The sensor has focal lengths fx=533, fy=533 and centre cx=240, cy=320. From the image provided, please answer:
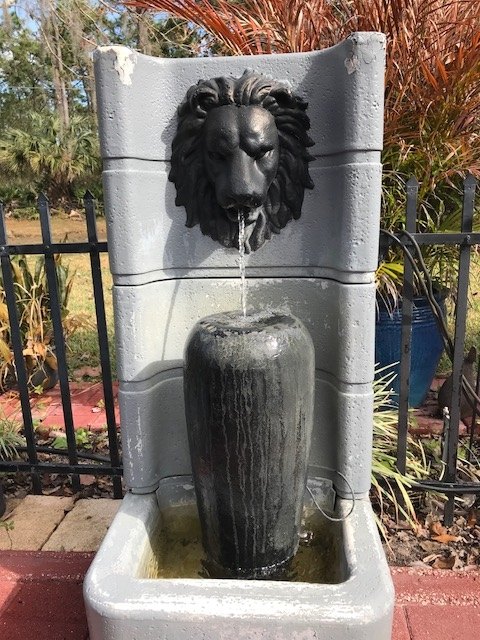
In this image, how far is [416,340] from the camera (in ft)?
11.7

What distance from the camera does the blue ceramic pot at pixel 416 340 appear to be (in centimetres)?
356

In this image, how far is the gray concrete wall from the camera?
179 centimetres

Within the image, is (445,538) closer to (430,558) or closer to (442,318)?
(430,558)

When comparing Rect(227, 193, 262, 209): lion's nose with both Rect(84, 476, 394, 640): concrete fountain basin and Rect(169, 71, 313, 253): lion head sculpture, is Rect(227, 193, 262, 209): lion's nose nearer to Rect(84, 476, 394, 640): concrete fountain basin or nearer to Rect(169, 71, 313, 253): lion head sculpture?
Rect(169, 71, 313, 253): lion head sculpture

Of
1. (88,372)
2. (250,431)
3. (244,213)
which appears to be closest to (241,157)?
(244,213)

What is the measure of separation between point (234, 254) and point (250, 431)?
716 mm

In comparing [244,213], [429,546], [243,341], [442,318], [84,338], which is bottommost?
[429,546]

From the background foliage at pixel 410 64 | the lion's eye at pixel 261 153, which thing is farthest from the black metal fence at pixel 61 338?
the background foliage at pixel 410 64

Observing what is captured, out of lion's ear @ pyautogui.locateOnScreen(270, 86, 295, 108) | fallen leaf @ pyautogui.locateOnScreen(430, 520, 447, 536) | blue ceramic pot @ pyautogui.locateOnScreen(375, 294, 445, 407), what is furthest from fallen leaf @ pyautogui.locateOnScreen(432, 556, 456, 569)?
lion's ear @ pyautogui.locateOnScreen(270, 86, 295, 108)

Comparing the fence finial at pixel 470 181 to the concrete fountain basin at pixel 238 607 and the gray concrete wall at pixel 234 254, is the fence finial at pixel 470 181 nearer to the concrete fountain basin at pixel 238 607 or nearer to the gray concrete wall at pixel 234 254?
the gray concrete wall at pixel 234 254

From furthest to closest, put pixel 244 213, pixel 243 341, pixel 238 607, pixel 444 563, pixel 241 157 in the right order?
pixel 444 563 → pixel 244 213 → pixel 241 157 → pixel 243 341 → pixel 238 607

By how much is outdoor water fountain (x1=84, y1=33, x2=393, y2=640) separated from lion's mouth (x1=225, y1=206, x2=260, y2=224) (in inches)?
0.4

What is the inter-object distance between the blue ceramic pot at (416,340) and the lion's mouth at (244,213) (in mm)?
1847

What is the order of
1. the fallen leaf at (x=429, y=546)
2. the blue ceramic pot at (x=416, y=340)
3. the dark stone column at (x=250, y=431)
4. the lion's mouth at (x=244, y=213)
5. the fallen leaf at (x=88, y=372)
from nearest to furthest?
the dark stone column at (x=250, y=431) < the lion's mouth at (x=244, y=213) < the fallen leaf at (x=429, y=546) < the blue ceramic pot at (x=416, y=340) < the fallen leaf at (x=88, y=372)
